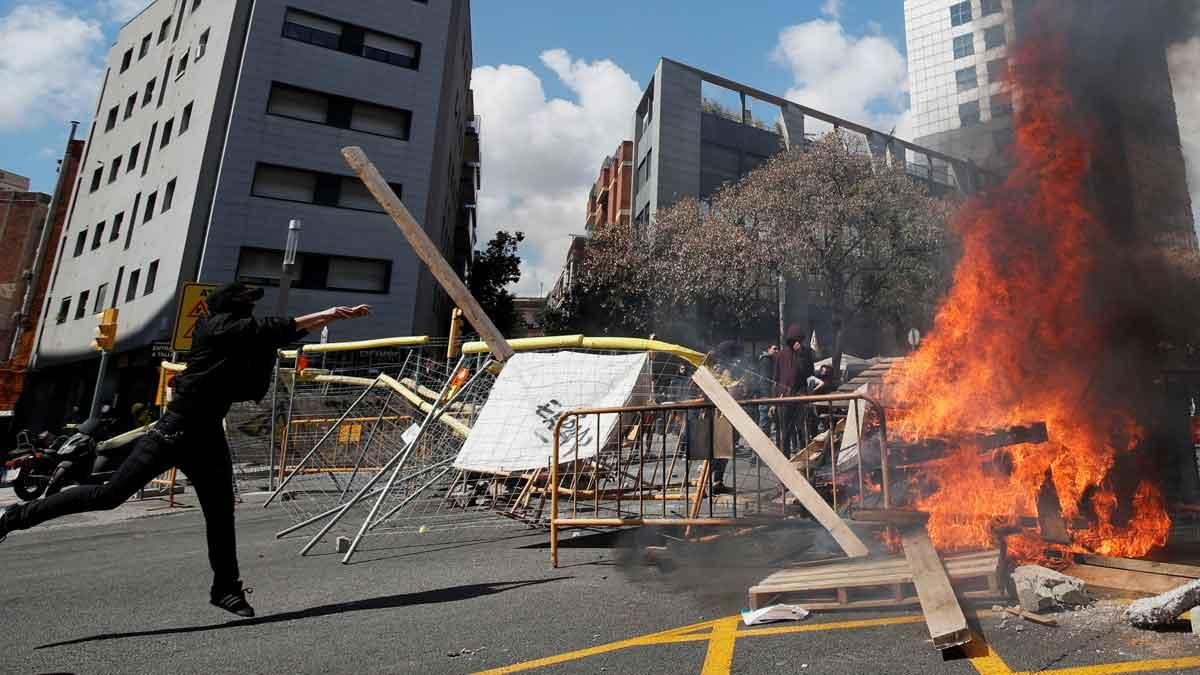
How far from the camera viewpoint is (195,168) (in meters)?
21.9

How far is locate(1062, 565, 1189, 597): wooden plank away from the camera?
3.53 metres

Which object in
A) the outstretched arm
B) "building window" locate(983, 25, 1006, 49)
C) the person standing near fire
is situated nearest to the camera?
the outstretched arm

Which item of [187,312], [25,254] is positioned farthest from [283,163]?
[25,254]

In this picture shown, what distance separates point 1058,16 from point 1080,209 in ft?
7.28

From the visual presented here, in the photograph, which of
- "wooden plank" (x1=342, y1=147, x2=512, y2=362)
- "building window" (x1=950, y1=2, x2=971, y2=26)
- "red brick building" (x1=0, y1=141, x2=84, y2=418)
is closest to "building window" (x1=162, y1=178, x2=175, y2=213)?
"red brick building" (x1=0, y1=141, x2=84, y2=418)

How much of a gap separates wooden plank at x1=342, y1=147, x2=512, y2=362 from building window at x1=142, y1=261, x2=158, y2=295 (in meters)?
21.3

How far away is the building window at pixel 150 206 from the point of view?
24500 millimetres

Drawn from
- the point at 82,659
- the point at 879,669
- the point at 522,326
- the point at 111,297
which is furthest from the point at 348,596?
the point at 522,326

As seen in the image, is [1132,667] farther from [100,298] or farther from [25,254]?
[25,254]

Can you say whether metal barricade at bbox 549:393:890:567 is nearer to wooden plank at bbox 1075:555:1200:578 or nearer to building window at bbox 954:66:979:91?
wooden plank at bbox 1075:555:1200:578

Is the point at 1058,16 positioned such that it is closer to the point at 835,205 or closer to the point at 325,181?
the point at 835,205

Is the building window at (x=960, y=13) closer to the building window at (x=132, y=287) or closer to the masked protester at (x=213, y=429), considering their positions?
the masked protester at (x=213, y=429)

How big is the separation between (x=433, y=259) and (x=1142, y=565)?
590 cm

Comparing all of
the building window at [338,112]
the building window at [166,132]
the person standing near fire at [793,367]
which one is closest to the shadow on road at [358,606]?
the person standing near fire at [793,367]
